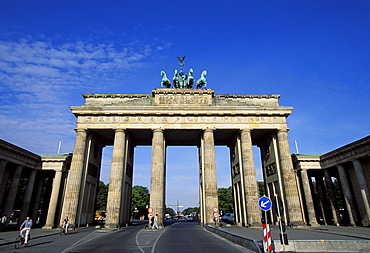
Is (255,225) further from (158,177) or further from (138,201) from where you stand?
(138,201)

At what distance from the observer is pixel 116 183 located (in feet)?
100

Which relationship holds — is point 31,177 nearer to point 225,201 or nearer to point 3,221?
point 3,221

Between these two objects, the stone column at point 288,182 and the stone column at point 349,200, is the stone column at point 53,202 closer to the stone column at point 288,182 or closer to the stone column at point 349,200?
the stone column at point 288,182

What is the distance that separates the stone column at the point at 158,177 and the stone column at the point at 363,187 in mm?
23445

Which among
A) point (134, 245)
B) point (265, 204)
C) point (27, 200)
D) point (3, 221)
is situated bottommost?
point (134, 245)

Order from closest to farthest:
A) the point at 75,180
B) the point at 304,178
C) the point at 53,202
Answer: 1. the point at 75,180
2. the point at 53,202
3. the point at 304,178

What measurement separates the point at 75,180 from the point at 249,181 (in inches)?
875

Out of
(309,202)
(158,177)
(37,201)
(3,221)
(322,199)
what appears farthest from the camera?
(322,199)

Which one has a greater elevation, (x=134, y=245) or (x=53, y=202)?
(x=53, y=202)

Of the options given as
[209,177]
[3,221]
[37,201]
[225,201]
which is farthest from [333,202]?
[225,201]

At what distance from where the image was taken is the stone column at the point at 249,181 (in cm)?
2911

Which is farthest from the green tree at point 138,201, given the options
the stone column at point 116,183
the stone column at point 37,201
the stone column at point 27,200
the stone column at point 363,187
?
the stone column at point 363,187

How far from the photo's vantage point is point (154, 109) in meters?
33.4

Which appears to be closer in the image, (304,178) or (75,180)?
(75,180)
